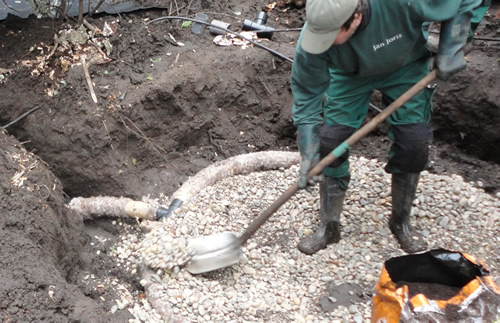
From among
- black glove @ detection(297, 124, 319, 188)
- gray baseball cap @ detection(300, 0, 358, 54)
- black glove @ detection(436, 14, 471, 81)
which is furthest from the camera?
black glove @ detection(297, 124, 319, 188)

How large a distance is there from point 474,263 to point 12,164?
318cm

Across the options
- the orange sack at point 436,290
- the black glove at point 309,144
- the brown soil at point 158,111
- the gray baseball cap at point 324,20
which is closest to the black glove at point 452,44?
the gray baseball cap at point 324,20

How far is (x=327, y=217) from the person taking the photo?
12.9 ft

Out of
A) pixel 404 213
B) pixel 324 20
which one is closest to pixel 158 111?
pixel 404 213

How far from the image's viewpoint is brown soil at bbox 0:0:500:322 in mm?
4887

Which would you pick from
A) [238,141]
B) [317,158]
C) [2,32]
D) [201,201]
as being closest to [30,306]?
[201,201]

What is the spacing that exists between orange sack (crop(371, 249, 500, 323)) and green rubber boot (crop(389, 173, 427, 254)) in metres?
0.66

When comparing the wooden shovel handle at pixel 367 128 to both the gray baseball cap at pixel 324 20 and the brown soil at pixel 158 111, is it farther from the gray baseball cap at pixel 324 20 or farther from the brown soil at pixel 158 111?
the brown soil at pixel 158 111

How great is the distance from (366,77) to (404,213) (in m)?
1.08

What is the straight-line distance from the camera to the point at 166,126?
201 inches

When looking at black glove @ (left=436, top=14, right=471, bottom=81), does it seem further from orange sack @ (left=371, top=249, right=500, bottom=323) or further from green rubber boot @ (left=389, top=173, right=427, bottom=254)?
orange sack @ (left=371, top=249, right=500, bottom=323)

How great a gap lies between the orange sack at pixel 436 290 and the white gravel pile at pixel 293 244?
427 millimetres

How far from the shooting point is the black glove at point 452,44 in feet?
10.2

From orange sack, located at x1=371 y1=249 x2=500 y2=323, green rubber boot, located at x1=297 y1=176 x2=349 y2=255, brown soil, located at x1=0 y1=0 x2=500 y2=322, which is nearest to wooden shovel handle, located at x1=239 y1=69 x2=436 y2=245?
green rubber boot, located at x1=297 y1=176 x2=349 y2=255
